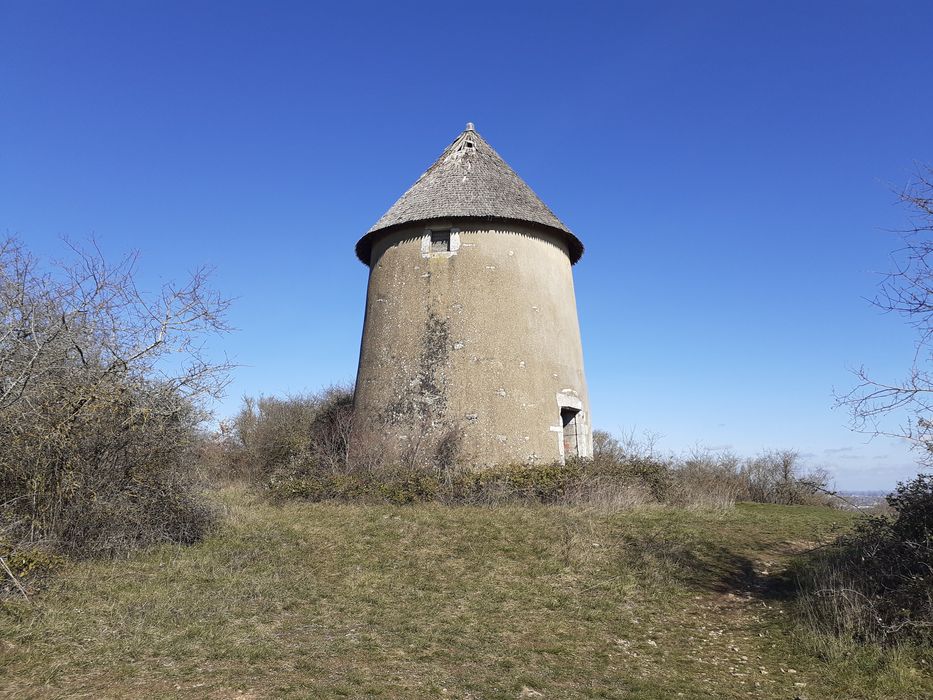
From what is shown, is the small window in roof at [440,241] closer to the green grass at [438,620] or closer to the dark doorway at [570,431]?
the dark doorway at [570,431]

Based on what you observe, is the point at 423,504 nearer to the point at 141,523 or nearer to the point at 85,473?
the point at 141,523

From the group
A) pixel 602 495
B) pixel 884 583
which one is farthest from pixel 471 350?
pixel 884 583

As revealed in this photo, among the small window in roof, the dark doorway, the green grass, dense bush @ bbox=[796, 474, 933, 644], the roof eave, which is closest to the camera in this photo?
the green grass

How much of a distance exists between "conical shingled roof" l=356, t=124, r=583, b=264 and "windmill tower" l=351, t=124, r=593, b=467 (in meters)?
0.04

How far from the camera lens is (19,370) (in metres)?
7.39

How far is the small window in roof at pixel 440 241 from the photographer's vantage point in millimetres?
13109

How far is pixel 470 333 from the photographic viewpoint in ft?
40.9

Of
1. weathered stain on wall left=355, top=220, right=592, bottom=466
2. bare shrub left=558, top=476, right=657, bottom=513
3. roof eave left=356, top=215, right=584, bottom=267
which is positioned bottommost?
bare shrub left=558, top=476, right=657, bottom=513

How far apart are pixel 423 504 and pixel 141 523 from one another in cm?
427

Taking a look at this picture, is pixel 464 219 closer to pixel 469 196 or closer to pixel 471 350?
pixel 469 196

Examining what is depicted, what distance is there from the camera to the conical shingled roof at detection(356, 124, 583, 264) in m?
13.0

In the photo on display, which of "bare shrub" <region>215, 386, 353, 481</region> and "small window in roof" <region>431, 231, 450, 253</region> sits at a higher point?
"small window in roof" <region>431, 231, 450, 253</region>

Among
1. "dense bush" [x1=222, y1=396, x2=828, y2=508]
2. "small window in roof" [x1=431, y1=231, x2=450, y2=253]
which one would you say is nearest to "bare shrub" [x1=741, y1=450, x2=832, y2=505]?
"dense bush" [x1=222, y1=396, x2=828, y2=508]

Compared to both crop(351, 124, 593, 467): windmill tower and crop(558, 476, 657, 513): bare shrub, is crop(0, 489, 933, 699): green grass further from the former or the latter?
crop(351, 124, 593, 467): windmill tower
